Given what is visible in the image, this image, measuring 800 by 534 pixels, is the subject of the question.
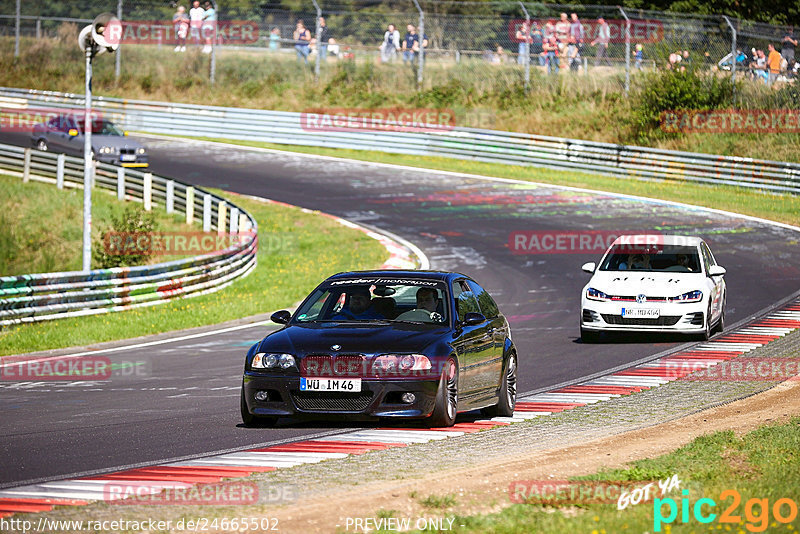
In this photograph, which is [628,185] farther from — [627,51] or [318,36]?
[318,36]

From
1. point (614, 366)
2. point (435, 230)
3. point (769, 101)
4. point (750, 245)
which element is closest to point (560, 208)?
point (435, 230)

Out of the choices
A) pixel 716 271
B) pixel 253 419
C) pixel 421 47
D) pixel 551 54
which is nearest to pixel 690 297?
pixel 716 271

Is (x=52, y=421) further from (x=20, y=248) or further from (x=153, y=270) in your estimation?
(x=20, y=248)

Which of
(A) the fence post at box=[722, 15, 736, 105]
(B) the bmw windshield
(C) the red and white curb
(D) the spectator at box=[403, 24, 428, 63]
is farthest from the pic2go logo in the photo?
(D) the spectator at box=[403, 24, 428, 63]

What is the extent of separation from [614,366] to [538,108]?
31.9 metres

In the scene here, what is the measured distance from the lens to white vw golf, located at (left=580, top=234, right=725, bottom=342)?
670 inches

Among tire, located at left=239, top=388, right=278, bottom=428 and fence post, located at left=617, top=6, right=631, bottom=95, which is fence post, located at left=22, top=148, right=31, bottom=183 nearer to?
fence post, located at left=617, top=6, right=631, bottom=95

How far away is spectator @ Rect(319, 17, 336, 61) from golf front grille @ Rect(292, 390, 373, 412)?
3561cm

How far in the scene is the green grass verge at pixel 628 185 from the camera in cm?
3416

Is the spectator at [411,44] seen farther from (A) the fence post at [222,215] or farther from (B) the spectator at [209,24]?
(A) the fence post at [222,215]

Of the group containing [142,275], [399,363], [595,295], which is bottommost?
[142,275]

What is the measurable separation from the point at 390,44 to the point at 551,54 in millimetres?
6501

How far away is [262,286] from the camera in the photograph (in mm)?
24531

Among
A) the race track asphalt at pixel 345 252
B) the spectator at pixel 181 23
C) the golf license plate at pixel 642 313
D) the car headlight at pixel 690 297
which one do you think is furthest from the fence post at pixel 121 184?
the car headlight at pixel 690 297
